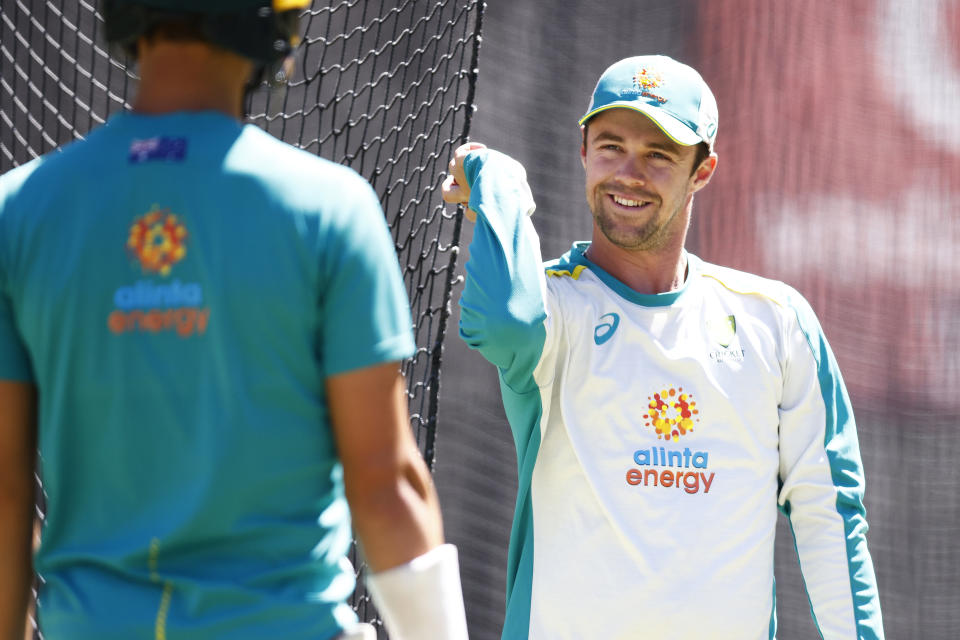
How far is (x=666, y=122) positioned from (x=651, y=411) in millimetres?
472

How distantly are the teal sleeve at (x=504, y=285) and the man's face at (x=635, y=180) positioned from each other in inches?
6.5

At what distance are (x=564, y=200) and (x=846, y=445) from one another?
5.54ft

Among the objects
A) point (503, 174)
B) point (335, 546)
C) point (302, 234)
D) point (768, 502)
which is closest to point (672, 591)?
point (768, 502)

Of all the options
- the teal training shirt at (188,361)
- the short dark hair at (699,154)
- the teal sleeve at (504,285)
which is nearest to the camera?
the teal training shirt at (188,361)

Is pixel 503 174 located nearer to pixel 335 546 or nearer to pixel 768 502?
pixel 768 502

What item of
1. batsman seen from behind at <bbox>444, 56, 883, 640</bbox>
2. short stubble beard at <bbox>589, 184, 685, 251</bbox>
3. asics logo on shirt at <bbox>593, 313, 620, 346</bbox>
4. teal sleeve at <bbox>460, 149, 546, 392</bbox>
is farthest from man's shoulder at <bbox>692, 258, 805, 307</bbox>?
teal sleeve at <bbox>460, 149, 546, 392</bbox>

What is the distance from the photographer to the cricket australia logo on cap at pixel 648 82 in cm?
192

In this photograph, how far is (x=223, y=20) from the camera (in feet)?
3.41

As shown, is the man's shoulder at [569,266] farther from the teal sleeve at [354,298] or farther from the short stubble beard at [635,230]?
the teal sleeve at [354,298]

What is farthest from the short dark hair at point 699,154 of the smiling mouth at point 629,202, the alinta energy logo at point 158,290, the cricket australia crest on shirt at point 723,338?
the alinta energy logo at point 158,290

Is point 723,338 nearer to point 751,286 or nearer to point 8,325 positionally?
point 751,286

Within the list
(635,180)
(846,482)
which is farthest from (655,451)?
(635,180)

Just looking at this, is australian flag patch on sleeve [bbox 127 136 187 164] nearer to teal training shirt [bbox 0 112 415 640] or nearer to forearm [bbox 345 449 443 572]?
teal training shirt [bbox 0 112 415 640]

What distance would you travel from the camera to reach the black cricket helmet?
3.39 feet
